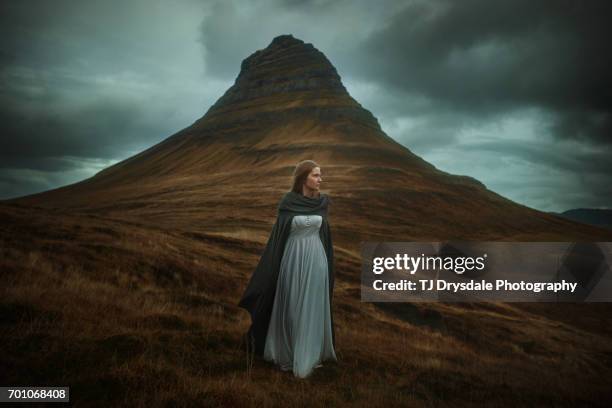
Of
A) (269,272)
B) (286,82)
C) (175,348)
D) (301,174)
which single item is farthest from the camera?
(286,82)

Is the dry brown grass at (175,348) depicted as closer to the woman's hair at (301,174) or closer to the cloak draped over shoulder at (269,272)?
the cloak draped over shoulder at (269,272)

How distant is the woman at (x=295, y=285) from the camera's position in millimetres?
5684

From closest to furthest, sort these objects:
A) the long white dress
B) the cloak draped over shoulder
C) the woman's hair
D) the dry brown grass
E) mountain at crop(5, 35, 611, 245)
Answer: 1. the dry brown grass
2. the long white dress
3. the cloak draped over shoulder
4. the woman's hair
5. mountain at crop(5, 35, 611, 245)

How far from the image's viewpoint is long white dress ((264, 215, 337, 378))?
219 inches

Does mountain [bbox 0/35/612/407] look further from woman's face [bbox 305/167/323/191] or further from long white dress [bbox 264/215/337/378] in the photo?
woman's face [bbox 305/167/323/191]

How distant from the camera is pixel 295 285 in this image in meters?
5.76

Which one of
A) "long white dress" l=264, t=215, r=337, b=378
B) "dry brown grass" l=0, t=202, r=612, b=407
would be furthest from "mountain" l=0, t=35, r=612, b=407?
"long white dress" l=264, t=215, r=337, b=378

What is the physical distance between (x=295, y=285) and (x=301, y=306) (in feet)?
1.01

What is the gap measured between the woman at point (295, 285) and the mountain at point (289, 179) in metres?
25.6

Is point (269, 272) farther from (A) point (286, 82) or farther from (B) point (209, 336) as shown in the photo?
(A) point (286, 82)

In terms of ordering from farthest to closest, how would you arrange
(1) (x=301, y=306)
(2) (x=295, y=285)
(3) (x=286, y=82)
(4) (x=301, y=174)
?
(3) (x=286, y=82)
(4) (x=301, y=174)
(2) (x=295, y=285)
(1) (x=301, y=306)

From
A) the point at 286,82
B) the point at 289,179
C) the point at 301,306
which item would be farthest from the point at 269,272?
the point at 286,82

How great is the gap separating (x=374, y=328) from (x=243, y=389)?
725 cm

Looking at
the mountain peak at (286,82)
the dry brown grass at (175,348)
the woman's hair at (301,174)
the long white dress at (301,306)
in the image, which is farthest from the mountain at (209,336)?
the mountain peak at (286,82)
